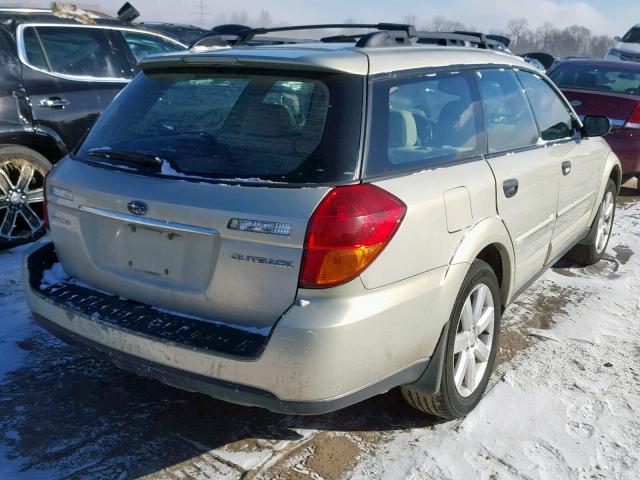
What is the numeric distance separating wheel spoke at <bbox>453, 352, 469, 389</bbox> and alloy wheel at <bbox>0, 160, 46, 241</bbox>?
3734mm

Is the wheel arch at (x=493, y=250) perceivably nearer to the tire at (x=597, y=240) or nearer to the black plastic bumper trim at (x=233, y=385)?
the black plastic bumper trim at (x=233, y=385)

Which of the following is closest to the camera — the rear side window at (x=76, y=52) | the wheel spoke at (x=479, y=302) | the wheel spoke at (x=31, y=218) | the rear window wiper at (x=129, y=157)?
the rear window wiper at (x=129, y=157)

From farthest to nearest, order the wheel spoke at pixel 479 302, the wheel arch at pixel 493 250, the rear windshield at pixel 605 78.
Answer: the rear windshield at pixel 605 78, the wheel spoke at pixel 479 302, the wheel arch at pixel 493 250

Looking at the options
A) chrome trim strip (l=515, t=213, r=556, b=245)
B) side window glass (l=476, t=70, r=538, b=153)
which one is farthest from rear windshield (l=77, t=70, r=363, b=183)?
chrome trim strip (l=515, t=213, r=556, b=245)

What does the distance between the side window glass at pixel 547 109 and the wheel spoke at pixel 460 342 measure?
1.58m

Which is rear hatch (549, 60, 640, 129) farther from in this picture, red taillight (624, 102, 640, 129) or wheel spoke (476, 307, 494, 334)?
wheel spoke (476, 307, 494, 334)

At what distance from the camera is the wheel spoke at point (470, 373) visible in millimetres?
3223

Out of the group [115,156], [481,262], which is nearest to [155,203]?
[115,156]

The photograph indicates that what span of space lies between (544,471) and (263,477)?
1149 millimetres

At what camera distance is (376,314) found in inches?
98.3

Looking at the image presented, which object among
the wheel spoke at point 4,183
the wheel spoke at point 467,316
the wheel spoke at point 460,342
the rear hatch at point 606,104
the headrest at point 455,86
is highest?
the headrest at point 455,86

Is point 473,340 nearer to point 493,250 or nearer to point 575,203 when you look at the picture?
point 493,250

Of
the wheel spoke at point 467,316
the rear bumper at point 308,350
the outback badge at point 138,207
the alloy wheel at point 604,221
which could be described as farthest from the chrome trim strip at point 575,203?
the outback badge at point 138,207

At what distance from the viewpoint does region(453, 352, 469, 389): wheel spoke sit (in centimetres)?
312
